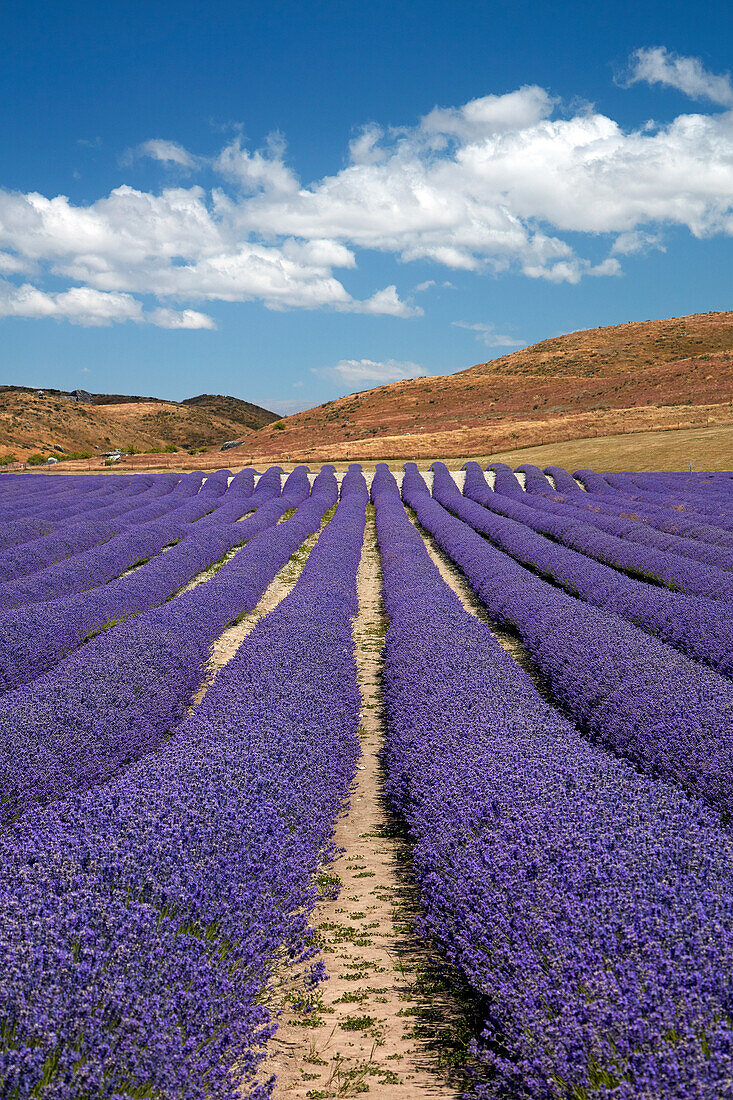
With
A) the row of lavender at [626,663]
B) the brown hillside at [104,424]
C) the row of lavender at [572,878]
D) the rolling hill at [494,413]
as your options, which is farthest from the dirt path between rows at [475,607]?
the brown hillside at [104,424]

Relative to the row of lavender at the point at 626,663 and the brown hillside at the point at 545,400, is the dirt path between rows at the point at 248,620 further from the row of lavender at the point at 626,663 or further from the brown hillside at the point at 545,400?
the brown hillside at the point at 545,400

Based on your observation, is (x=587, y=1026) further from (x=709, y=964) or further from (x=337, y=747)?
(x=337, y=747)

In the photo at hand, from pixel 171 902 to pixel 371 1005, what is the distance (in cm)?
112

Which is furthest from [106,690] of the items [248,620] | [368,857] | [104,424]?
[104,424]

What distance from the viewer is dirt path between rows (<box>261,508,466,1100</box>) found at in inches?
114

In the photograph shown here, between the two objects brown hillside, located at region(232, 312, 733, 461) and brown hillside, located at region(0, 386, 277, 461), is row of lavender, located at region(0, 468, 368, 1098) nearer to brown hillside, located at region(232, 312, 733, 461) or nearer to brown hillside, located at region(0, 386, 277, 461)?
brown hillside, located at region(232, 312, 733, 461)

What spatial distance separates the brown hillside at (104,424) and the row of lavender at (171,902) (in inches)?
2638

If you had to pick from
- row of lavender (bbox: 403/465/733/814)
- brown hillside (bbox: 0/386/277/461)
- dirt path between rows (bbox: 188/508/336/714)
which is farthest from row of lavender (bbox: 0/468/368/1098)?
brown hillside (bbox: 0/386/277/461)

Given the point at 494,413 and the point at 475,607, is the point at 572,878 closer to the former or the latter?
the point at 475,607

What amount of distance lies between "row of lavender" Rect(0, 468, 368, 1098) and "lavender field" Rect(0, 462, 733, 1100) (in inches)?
0.6

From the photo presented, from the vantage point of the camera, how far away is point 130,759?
5.79 meters

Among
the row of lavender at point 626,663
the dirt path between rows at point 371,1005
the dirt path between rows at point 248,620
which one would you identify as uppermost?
the row of lavender at point 626,663

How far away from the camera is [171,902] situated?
3.02 m

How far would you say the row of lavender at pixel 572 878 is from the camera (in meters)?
2.24
